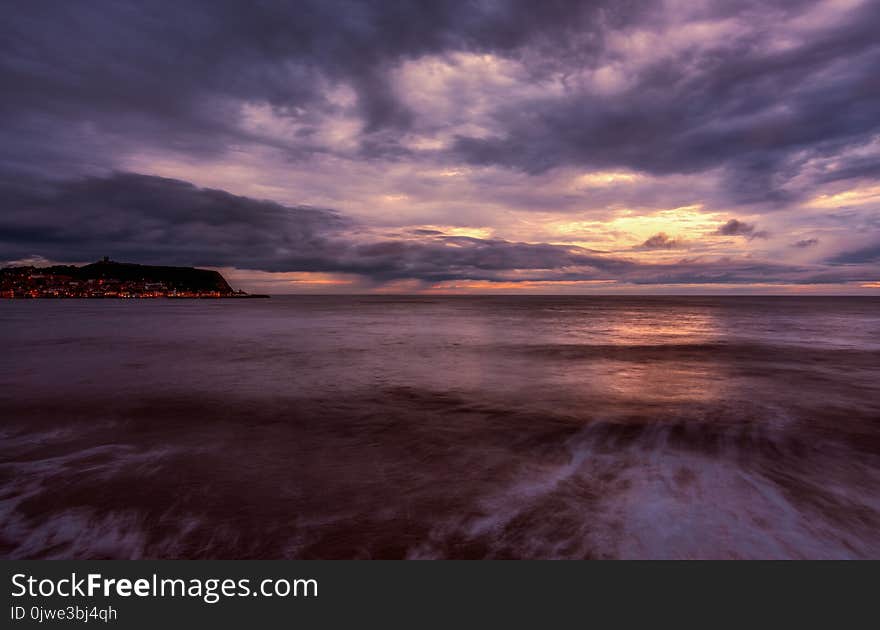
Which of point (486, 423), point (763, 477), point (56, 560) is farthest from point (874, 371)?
point (56, 560)

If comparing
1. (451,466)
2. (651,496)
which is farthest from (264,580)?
(651,496)

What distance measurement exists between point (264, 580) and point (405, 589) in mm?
1540

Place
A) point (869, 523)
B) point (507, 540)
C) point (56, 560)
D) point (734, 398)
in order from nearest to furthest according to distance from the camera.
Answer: point (56, 560) → point (507, 540) → point (869, 523) → point (734, 398)

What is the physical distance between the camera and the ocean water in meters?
5.26

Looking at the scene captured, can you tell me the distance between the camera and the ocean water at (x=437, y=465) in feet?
17.3

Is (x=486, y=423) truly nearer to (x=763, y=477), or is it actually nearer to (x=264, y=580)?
(x=763, y=477)

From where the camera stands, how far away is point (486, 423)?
10.6 metres

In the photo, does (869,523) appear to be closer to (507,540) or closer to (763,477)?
(763,477)

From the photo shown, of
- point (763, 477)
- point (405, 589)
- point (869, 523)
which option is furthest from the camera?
point (763, 477)

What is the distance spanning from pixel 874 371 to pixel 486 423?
20.7 m

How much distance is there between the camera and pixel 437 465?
7.73 meters

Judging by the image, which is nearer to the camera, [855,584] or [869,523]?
[855,584]

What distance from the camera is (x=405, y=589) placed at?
4457mm

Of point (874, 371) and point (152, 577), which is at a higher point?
point (152, 577)
